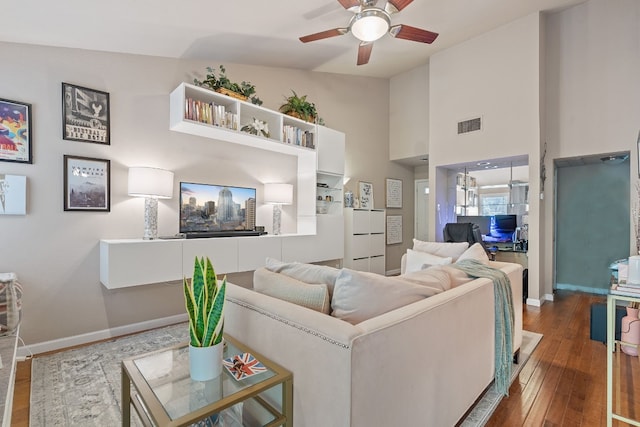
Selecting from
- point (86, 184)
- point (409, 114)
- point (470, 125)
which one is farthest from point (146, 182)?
point (409, 114)

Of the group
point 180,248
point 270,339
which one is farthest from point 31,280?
point 270,339

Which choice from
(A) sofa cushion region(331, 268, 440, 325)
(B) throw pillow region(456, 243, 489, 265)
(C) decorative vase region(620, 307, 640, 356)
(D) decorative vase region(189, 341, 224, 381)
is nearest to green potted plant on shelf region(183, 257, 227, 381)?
(D) decorative vase region(189, 341, 224, 381)

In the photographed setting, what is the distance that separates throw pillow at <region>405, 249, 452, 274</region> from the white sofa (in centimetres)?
95

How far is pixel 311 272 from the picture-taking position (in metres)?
1.57

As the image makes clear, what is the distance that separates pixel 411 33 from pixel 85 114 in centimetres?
291

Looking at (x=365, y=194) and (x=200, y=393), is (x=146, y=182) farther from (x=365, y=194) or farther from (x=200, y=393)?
(x=365, y=194)

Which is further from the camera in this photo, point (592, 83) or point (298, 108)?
point (298, 108)

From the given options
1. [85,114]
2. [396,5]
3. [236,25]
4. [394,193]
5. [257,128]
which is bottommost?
[394,193]

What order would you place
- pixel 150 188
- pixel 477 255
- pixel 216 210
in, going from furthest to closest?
pixel 216 210 → pixel 150 188 → pixel 477 255

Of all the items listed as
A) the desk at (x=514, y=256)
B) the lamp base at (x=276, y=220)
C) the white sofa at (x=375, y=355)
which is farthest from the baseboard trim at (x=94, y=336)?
the desk at (x=514, y=256)

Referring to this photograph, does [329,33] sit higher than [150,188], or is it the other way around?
[329,33]

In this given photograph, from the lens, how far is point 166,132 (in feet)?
10.4

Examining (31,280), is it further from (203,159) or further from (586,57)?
(586,57)

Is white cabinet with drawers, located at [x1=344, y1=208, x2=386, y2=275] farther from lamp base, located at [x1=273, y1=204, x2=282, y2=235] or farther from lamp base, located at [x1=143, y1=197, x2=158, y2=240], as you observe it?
lamp base, located at [x1=143, y1=197, x2=158, y2=240]
